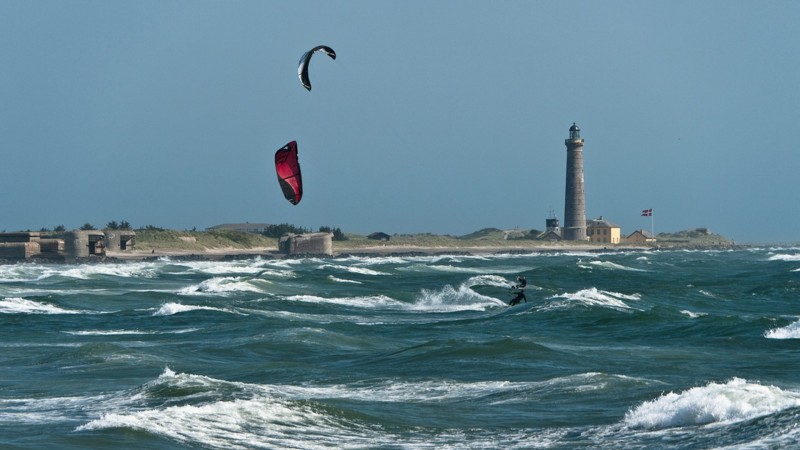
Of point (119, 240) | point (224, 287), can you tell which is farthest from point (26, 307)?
point (119, 240)

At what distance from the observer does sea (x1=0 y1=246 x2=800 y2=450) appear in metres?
13.9

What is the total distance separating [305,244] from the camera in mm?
90312

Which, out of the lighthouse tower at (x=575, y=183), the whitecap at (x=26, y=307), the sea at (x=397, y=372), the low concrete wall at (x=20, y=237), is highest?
the lighthouse tower at (x=575, y=183)

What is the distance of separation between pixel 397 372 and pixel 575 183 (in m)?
96.7

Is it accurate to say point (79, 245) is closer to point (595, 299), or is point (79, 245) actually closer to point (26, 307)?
point (26, 307)

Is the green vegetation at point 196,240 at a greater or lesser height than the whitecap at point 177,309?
greater

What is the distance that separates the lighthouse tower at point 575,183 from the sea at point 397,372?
75.3 metres

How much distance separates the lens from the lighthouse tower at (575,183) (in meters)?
115

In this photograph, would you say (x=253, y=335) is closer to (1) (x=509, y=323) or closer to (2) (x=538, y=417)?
(1) (x=509, y=323)

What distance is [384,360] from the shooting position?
21156mm


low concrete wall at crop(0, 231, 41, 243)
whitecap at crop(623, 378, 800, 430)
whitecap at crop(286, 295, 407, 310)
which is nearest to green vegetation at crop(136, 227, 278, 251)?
low concrete wall at crop(0, 231, 41, 243)

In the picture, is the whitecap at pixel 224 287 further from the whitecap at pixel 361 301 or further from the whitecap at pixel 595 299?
the whitecap at pixel 595 299

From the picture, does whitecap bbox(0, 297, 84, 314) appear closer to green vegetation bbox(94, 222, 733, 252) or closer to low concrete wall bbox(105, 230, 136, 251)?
low concrete wall bbox(105, 230, 136, 251)

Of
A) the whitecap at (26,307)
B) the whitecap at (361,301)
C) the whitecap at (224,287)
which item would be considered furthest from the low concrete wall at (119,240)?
the whitecap at (26,307)
